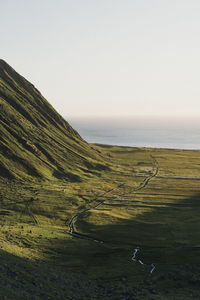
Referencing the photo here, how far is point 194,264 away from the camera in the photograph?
75.0 meters

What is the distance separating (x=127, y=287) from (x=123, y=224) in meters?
52.5

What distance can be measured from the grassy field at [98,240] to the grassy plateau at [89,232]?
9.3 inches

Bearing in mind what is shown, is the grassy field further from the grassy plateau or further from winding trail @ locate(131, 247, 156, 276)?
winding trail @ locate(131, 247, 156, 276)

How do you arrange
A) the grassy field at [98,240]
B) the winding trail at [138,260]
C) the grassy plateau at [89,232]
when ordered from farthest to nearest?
the winding trail at [138,260], the grassy plateau at [89,232], the grassy field at [98,240]

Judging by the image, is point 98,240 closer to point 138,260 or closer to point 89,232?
point 89,232

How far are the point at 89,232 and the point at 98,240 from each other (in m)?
7.66

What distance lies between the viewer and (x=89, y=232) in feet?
346

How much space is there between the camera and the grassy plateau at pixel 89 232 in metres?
59.6

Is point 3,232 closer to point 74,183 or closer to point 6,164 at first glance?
point 6,164

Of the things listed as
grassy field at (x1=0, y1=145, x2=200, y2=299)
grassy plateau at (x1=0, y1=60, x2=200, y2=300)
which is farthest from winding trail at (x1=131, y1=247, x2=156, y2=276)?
grassy field at (x1=0, y1=145, x2=200, y2=299)

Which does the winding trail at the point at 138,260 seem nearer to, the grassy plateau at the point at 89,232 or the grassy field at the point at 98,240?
the grassy plateau at the point at 89,232

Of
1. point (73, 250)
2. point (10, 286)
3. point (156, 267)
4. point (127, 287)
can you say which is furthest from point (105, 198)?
point (10, 286)

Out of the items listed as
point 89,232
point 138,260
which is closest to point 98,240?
point 89,232

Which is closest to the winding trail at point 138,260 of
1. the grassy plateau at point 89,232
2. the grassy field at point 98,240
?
the grassy plateau at point 89,232
